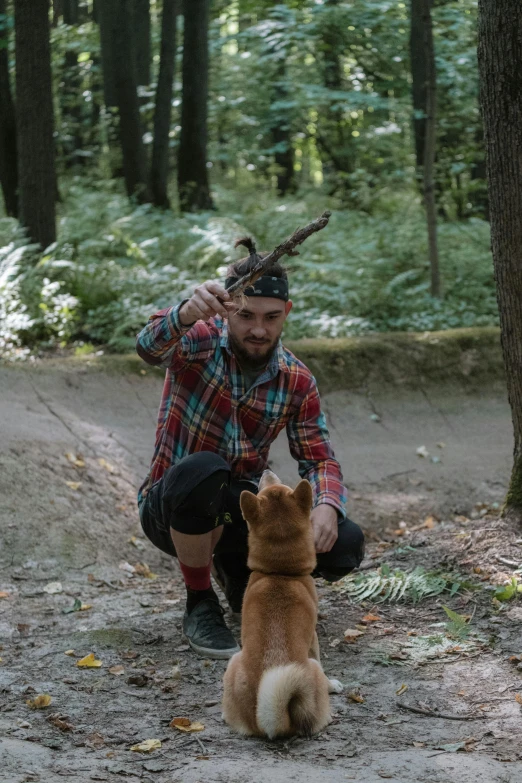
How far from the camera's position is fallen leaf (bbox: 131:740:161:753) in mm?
3453

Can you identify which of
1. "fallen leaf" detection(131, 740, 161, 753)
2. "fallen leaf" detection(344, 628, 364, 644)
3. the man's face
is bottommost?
"fallen leaf" detection(344, 628, 364, 644)

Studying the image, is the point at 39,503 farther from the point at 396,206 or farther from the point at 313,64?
the point at 313,64

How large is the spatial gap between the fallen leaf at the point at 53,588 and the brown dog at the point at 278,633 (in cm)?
237

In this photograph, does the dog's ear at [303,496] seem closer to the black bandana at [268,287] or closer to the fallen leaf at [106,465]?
the black bandana at [268,287]

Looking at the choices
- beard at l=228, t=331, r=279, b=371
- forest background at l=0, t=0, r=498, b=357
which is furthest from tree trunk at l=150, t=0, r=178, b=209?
beard at l=228, t=331, r=279, b=371

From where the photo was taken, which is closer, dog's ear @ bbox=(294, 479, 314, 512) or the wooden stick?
dog's ear @ bbox=(294, 479, 314, 512)

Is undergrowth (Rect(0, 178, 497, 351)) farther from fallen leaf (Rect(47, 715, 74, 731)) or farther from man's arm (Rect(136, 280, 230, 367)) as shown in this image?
fallen leaf (Rect(47, 715, 74, 731))

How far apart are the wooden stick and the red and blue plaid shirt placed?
1.94 feet

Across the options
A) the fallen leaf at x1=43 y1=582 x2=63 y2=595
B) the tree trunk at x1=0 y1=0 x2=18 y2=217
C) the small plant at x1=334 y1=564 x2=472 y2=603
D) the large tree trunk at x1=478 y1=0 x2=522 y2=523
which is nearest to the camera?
the small plant at x1=334 y1=564 x2=472 y2=603

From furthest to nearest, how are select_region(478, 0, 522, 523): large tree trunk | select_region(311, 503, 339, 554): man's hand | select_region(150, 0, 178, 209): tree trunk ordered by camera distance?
select_region(150, 0, 178, 209): tree trunk, select_region(478, 0, 522, 523): large tree trunk, select_region(311, 503, 339, 554): man's hand

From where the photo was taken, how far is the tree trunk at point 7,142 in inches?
533

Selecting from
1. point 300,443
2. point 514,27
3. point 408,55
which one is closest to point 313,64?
point 408,55

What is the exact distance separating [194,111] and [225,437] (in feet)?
48.4

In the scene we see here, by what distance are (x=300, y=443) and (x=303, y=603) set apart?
1.32m
